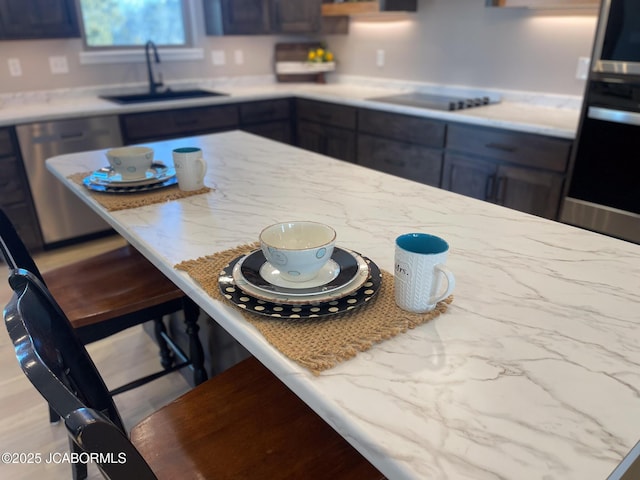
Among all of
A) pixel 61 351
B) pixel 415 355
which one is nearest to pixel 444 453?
pixel 415 355

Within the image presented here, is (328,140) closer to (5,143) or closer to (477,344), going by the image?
(5,143)

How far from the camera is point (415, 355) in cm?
75

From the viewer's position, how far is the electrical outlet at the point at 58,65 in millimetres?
3393

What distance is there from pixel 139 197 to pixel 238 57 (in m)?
3.11

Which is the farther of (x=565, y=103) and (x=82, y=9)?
(x=82, y=9)

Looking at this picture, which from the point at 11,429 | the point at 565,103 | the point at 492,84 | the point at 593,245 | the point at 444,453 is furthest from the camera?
the point at 492,84

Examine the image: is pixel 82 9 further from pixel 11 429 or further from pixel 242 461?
pixel 242 461

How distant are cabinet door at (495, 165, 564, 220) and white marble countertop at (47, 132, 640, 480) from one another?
1.34 meters

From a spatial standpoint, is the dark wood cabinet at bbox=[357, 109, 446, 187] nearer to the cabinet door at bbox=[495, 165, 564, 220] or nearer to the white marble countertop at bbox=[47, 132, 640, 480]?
the cabinet door at bbox=[495, 165, 564, 220]

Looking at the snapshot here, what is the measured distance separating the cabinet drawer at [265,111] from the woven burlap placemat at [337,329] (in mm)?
2924

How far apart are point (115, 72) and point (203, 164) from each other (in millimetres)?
2689

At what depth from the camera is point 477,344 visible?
2.53ft

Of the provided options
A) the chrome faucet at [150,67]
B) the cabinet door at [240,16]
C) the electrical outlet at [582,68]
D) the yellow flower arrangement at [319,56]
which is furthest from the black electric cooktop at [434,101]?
the chrome faucet at [150,67]

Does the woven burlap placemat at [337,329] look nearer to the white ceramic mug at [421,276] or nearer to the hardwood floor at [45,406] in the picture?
the white ceramic mug at [421,276]
